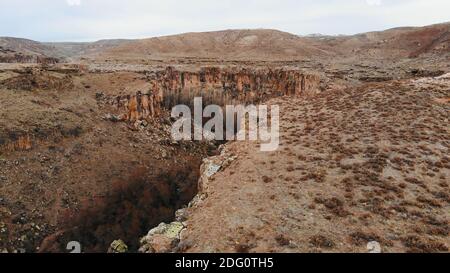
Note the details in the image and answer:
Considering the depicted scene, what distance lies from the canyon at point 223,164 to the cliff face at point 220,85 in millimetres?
220

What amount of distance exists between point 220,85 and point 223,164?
1761 inches

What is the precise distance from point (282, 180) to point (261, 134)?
20.5 ft

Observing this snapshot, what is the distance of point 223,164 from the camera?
64.4 ft

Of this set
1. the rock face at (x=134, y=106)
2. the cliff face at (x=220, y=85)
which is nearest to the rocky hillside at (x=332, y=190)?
the rock face at (x=134, y=106)

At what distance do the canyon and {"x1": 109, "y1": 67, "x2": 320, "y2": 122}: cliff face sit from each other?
220mm

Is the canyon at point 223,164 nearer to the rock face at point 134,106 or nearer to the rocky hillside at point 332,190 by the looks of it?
the rocky hillside at point 332,190

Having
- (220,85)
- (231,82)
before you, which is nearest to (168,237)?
(220,85)

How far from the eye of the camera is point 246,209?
1354cm

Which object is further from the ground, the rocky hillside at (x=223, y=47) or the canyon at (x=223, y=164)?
the rocky hillside at (x=223, y=47)

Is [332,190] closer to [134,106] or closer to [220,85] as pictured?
[134,106]

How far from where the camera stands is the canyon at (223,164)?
12492mm

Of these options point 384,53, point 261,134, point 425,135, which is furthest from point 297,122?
point 384,53
